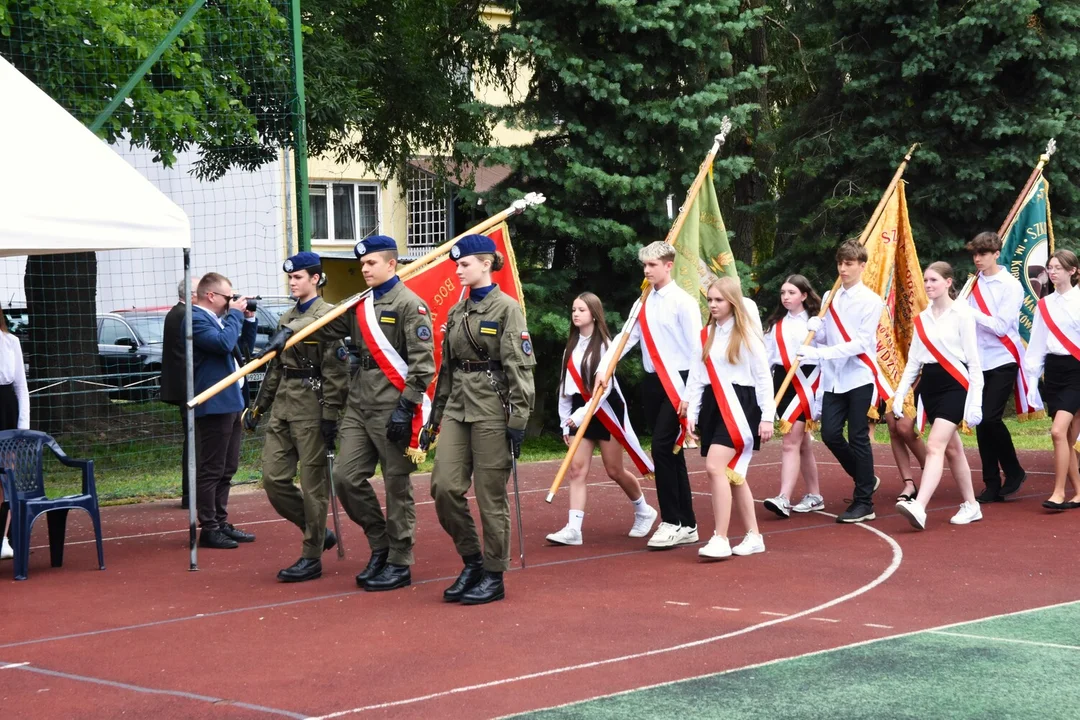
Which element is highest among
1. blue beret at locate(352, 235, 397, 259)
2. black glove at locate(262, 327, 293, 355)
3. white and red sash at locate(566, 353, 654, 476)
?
blue beret at locate(352, 235, 397, 259)

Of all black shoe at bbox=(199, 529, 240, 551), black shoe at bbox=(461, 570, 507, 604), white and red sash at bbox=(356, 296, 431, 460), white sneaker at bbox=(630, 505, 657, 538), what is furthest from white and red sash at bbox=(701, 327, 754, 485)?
black shoe at bbox=(199, 529, 240, 551)

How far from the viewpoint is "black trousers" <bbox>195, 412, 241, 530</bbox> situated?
998cm

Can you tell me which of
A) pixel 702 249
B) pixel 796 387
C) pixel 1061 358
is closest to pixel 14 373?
pixel 702 249

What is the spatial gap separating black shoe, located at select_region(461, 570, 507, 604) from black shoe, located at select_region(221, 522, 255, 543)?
308 cm

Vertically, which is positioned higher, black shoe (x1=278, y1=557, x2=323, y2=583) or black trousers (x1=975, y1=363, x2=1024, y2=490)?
black trousers (x1=975, y1=363, x2=1024, y2=490)

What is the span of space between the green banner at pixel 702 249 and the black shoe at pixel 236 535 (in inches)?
150

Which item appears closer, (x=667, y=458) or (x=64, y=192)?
(x=64, y=192)

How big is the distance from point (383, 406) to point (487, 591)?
4.19ft

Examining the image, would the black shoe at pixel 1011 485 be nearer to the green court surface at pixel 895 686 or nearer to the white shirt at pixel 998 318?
the white shirt at pixel 998 318

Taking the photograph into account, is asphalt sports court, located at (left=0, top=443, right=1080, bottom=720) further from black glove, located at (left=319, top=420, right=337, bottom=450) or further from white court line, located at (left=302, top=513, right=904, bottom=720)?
black glove, located at (left=319, top=420, right=337, bottom=450)

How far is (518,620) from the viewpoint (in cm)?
722

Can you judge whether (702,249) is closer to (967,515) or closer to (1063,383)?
(967,515)

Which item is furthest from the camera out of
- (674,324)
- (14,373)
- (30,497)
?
Answer: (14,373)

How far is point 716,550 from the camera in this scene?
880 centimetres
